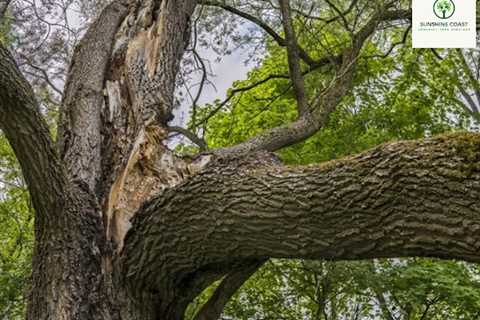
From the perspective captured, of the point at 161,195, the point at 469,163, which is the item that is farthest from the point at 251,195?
the point at 469,163

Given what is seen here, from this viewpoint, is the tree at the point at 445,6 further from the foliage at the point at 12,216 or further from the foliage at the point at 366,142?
the foliage at the point at 12,216

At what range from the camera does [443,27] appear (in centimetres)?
599

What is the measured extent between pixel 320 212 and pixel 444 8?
4.26m

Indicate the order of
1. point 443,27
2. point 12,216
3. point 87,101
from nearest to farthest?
point 87,101
point 443,27
point 12,216

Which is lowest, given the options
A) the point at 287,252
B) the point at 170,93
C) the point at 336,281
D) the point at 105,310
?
the point at 105,310

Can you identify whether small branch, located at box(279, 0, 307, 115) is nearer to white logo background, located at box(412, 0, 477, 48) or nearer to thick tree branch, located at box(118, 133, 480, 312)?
white logo background, located at box(412, 0, 477, 48)

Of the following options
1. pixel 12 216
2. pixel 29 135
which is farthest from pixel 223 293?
pixel 12 216

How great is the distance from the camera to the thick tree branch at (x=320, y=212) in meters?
1.89

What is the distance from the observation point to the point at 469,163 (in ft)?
6.10

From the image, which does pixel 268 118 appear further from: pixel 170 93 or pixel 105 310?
pixel 105 310

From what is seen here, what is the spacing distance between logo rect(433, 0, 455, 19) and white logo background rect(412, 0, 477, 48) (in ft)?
0.13

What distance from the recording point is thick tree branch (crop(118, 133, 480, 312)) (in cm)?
189

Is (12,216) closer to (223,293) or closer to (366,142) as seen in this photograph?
(366,142)

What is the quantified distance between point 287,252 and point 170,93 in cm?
184
